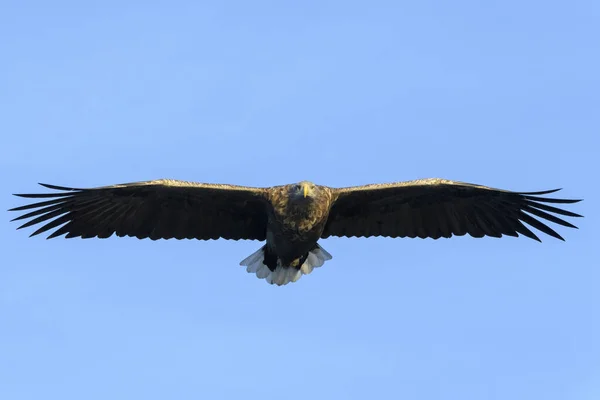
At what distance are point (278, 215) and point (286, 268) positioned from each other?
1482 millimetres

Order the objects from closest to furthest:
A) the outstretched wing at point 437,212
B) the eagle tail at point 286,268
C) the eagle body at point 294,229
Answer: the eagle body at point 294,229
the outstretched wing at point 437,212
the eagle tail at point 286,268

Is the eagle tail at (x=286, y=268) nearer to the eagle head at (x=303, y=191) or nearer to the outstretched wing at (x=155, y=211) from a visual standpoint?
the outstretched wing at (x=155, y=211)

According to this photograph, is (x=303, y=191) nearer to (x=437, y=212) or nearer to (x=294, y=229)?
(x=294, y=229)

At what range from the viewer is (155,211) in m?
18.2

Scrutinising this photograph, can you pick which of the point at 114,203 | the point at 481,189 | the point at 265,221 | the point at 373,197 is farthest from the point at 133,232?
the point at 481,189

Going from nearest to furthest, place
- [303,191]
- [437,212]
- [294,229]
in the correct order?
1. [303,191]
2. [294,229]
3. [437,212]

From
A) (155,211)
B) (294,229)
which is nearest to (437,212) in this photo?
(294,229)

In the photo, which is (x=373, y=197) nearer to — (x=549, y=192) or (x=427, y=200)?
(x=427, y=200)

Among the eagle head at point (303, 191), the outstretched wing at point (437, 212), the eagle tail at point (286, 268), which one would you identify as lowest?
the eagle tail at point (286, 268)

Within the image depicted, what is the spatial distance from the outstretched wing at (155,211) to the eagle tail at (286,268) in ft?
1.85

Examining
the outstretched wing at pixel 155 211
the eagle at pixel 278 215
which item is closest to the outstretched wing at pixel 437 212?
the eagle at pixel 278 215

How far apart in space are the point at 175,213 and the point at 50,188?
1625mm

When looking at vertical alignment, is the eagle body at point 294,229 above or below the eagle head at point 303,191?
below

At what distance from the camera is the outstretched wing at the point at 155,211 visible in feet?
58.7
